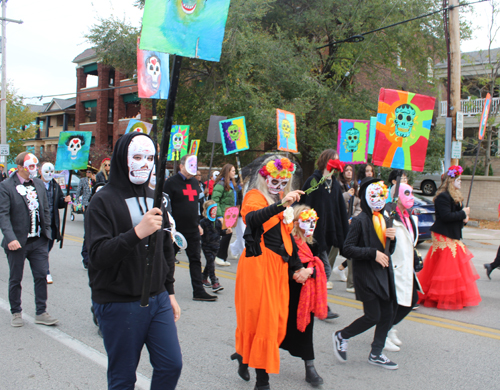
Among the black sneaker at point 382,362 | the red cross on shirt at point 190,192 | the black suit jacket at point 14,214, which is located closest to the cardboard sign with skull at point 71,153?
the black suit jacket at point 14,214

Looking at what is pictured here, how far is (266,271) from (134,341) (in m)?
1.28

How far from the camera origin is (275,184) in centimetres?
359

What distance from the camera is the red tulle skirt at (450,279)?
232 inches

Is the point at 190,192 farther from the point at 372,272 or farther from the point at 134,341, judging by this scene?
the point at 134,341

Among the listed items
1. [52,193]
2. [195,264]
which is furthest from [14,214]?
[195,264]

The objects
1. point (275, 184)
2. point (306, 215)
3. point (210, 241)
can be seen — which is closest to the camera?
point (275, 184)

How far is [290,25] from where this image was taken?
1773cm

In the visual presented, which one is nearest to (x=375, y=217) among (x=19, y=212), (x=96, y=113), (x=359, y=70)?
(x=19, y=212)

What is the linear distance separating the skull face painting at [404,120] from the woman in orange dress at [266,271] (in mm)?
Result: 1944

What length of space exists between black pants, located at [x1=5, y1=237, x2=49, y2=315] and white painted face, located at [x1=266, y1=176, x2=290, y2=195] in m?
3.10

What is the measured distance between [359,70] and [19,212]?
15.2m

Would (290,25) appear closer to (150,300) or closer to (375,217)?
(375,217)

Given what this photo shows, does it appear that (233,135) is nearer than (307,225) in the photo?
No

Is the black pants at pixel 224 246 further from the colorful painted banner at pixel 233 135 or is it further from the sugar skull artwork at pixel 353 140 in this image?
the sugar skull artwork at pixel 353 140
